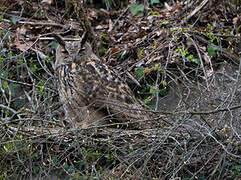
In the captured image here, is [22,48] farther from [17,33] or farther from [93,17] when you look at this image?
[93,17]

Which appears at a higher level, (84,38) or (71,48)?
(84,38)

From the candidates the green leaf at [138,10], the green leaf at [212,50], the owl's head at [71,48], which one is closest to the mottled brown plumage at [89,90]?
the owl's head at [71,48]

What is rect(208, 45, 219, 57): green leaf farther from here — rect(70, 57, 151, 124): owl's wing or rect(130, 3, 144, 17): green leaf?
rect(130, 3, 144, 17): green leaf

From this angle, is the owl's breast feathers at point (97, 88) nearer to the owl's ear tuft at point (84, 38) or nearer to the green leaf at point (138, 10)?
the owl's ear tuft at point (84, 38)

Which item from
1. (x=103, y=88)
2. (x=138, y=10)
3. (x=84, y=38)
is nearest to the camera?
(x=103, y=88)

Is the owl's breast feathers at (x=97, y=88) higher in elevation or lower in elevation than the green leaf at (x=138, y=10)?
lower

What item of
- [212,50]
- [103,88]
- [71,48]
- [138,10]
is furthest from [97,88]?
[138,10]

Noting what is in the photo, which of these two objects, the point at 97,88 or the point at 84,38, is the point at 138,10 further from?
A: the point at 97,88

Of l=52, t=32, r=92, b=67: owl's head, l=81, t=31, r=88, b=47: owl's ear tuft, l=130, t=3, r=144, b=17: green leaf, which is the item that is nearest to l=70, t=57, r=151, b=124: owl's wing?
l=52, t=32, r=92, b=67: owl's head

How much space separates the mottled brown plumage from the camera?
18.2 ft

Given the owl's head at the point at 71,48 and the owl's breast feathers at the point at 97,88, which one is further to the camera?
the owl's head at the point at 71,48

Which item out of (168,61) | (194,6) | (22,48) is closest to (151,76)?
(168,61)

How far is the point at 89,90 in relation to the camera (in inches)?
223

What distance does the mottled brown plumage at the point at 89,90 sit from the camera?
18.2ft
